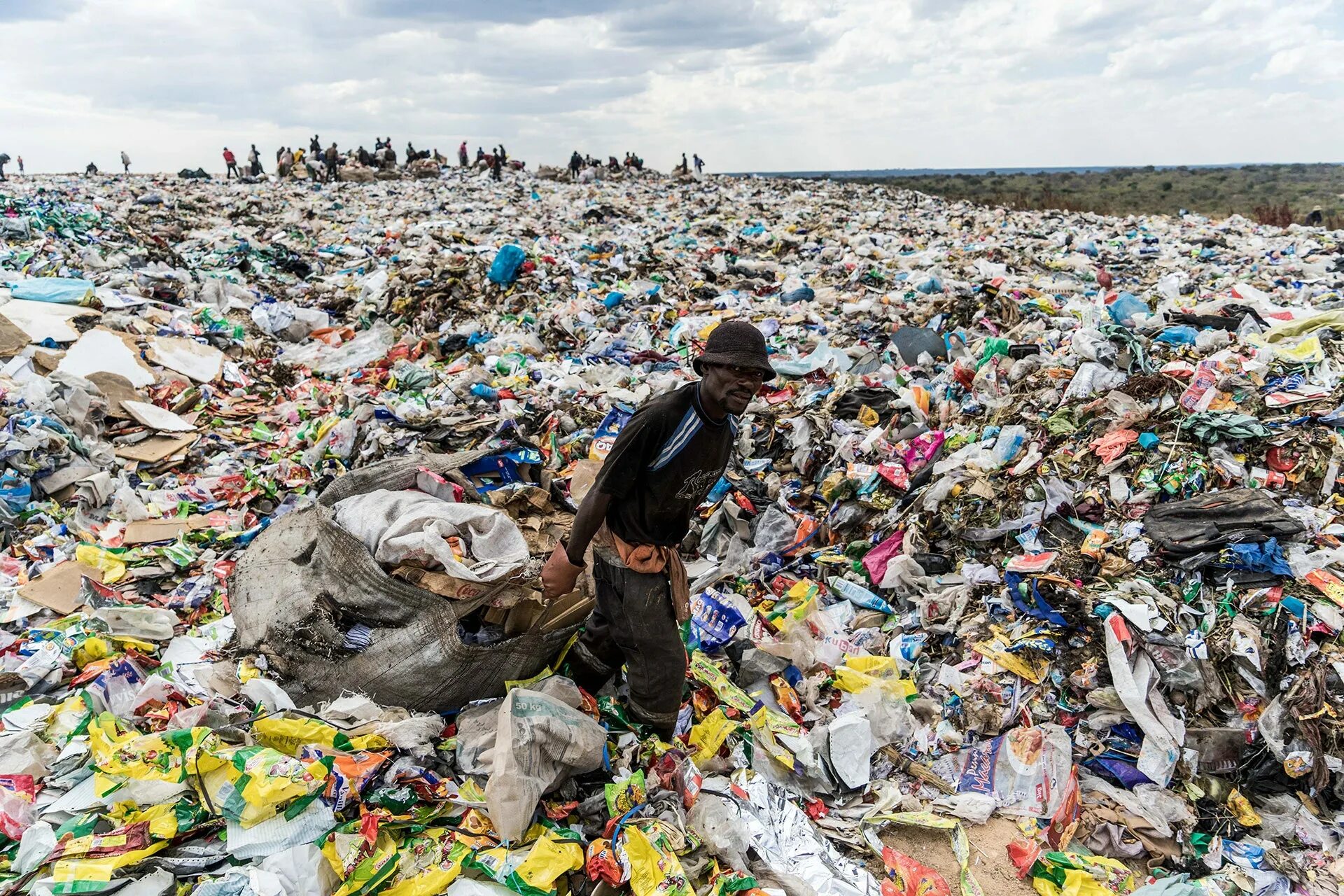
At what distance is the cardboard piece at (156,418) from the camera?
5.09 metres

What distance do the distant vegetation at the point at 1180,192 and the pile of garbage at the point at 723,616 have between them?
15861 mm

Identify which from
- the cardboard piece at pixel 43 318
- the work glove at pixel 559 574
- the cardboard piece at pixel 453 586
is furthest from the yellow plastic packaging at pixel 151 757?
the cardboard piece at pixel 43 318

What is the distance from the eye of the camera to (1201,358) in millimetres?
4473

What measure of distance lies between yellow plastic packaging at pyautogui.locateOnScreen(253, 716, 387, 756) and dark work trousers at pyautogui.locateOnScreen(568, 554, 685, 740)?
2.53 feet

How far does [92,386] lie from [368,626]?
4.11 metres

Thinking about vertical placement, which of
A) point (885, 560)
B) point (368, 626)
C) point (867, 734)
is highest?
point (368, 626)

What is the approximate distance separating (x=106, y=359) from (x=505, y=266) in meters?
3.79

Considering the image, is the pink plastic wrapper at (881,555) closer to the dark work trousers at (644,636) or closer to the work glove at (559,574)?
the dark work trousers at (644,636)

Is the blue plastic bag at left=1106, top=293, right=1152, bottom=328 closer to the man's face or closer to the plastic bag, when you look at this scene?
the man's face

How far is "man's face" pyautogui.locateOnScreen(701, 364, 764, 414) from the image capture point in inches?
81.0

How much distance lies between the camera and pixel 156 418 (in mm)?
5168

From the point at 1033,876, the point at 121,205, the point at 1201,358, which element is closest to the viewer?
the point at 1033,876

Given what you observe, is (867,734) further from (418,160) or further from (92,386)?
(418,160)

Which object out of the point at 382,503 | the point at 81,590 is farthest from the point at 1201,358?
the point at 81,590
